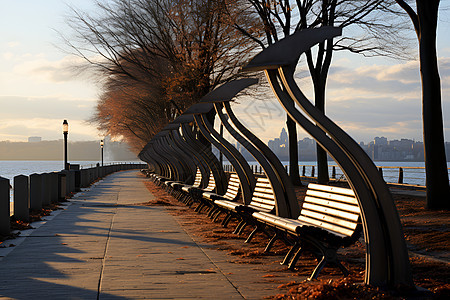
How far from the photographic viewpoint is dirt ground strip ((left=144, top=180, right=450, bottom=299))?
5.16m

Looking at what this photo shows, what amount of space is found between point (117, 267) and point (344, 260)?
280 centimetres

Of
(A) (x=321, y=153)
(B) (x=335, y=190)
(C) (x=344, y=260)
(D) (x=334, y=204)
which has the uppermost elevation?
(A) (x=321, y=153)

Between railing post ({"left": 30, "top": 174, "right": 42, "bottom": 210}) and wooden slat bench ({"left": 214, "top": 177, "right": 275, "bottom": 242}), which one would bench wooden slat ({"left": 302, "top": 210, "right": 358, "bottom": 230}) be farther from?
railing post ({"left": 30, "top": 174, "right": 42, "bottom": 210})

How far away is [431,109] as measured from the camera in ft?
44.1

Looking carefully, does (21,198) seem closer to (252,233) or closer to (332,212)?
(252,233)

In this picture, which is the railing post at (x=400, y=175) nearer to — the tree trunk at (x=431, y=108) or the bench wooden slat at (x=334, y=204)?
the tree trunk at (x=431, y=108)

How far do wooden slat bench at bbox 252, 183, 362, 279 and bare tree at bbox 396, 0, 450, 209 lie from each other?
667 cm

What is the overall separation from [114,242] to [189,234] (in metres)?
1.55

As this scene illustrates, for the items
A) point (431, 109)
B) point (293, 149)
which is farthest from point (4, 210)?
point (293, 149)

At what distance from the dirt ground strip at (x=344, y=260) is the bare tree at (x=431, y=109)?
0.74 meters

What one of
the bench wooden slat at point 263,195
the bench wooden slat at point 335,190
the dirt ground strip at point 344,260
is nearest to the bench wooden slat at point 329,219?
the bench wooden slat at point 335,190

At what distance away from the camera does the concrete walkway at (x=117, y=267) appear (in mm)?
5754

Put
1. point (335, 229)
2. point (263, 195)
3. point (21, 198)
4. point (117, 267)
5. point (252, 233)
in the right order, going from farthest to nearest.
Answer: 1. point (21, 198)
2. point (263, 195)
3. point (252, 233)
4. point (117, 267)
5. point (335, 229)

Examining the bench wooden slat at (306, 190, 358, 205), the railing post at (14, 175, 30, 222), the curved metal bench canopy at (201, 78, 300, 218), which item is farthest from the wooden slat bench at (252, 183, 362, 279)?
the railing post at (14, 175, 30, 222)
